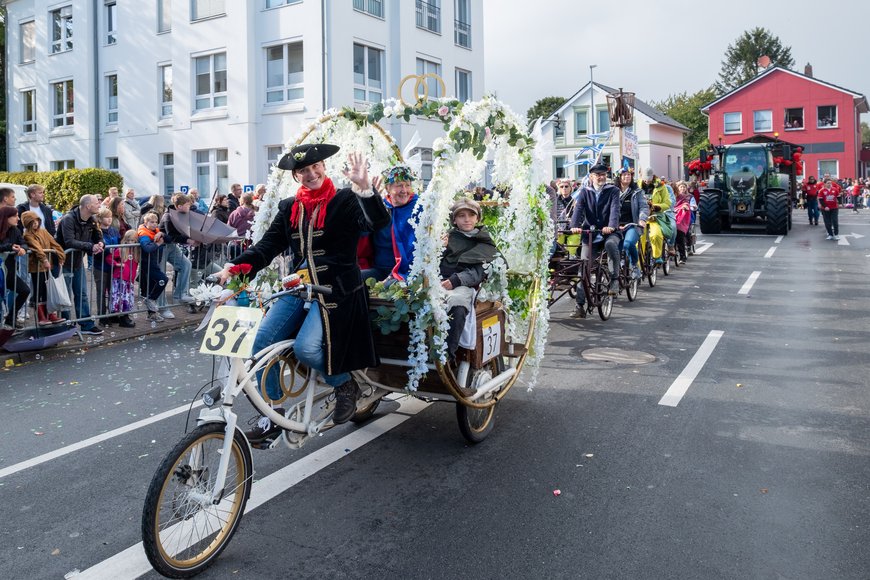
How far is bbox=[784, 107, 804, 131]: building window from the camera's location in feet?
196

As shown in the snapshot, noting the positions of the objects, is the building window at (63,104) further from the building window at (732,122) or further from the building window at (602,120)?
the building window at (732,122)

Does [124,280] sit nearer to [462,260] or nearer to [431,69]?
[462,260]

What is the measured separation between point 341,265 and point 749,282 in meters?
12.4

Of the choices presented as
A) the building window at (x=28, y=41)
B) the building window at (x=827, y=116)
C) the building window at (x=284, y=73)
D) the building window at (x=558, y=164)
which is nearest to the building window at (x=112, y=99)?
the building window at (x=28, y=41)

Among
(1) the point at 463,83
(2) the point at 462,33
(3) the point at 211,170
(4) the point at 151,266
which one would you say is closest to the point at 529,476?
(4) the point at 151,266

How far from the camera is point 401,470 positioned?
5141 millimetres

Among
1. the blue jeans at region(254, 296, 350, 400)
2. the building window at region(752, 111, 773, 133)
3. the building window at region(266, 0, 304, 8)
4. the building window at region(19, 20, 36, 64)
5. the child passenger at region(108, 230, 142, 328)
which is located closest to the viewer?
the blue jeans at region(254, 296, 350, 400)

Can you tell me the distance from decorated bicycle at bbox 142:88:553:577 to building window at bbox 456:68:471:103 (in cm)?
2658

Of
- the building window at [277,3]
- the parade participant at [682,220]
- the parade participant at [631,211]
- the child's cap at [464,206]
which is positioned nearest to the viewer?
the child's cap at [464,206]

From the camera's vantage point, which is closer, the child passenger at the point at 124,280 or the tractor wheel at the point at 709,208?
the child passenger at the point at 124,280

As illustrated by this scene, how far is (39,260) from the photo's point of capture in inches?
384

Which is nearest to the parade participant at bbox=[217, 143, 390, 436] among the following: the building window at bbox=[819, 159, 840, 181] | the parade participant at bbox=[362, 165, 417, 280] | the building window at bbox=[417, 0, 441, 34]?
the parade participant at bbox=[362, 165, 417, 280]

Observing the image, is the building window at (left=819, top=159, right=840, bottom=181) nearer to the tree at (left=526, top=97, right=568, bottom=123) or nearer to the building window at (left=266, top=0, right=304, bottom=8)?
the tree at (left=526, top=97, right=568, bottom=123)

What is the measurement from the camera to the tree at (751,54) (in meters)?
85.3
